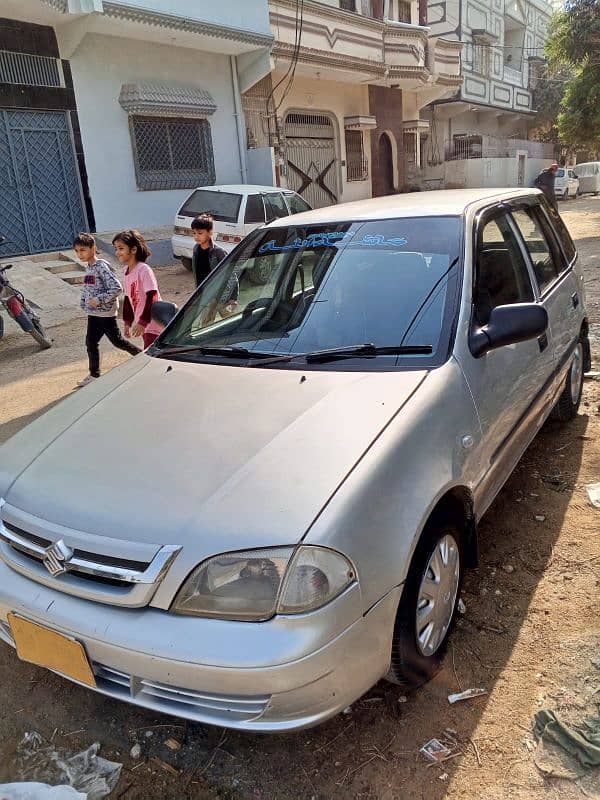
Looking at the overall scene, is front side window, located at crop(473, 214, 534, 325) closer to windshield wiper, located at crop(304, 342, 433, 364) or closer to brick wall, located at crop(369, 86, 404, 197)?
windshield wiper, located at crop(304, 342, 433, 364)

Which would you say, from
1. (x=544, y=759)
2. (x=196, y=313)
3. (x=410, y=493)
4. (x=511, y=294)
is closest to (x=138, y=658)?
(x=410, y=493)

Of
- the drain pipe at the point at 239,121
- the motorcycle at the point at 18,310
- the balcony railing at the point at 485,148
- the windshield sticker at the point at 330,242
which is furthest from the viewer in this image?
the balcony railing at the point at 485,148

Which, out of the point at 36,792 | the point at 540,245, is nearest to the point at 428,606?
the point at 36,792

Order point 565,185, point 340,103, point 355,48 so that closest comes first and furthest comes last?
point 355,48 < point 340,103 < point 565,185

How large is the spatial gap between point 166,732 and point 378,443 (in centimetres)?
125

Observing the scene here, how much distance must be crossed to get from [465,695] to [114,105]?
13.2m

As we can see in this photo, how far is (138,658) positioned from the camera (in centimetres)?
180

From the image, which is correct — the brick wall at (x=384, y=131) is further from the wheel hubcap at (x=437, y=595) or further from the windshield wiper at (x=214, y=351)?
the wheel hubcap at (x=437, y=595)

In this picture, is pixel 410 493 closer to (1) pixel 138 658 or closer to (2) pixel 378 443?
(2) pixel 378 443

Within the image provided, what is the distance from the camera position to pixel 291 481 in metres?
1.92

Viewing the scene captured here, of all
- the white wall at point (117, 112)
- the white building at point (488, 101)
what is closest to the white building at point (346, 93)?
the white wall at point (117, 112)

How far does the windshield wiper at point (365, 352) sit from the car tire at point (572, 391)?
2.02 m

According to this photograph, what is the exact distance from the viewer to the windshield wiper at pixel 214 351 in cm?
277

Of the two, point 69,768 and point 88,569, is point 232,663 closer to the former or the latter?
point 88,569
